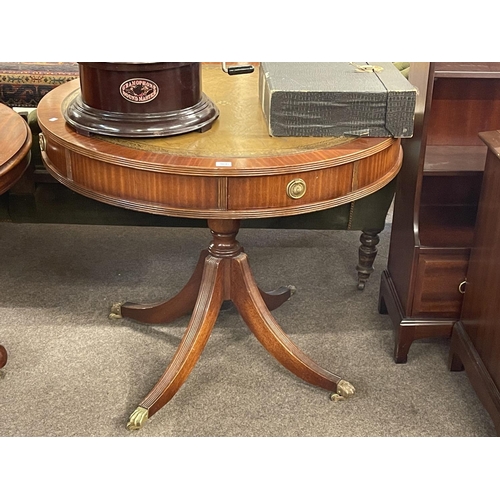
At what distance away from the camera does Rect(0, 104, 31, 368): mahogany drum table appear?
3.42 ft

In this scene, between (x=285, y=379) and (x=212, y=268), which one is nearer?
(x=212, y=268)

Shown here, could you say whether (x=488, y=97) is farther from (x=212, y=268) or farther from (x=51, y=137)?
(x=51, y=137)

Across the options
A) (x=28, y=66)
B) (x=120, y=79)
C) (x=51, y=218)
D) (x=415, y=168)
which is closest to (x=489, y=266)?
(x=415, y=168)

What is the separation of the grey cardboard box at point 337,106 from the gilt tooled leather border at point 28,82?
1040 millimetres

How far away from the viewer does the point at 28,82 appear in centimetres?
190

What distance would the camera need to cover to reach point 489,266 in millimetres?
1239

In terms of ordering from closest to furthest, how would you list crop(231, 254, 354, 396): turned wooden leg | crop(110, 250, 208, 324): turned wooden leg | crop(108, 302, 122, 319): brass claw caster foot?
crop(231, 254, 354, 396): turned wooden leg, crop(110, 250, 208, 324): turned wooden leg, crop(108, 302, 122, 319): brass claw caster foot

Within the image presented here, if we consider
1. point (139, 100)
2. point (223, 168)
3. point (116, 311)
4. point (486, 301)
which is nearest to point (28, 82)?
point (116, 311)

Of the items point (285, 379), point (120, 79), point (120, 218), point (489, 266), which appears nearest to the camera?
point (120, 79)

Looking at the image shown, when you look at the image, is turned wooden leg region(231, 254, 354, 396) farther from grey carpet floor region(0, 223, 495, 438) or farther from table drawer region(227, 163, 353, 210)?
table drawer region(227, 163, 353, 210)

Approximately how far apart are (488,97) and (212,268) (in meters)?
0.72

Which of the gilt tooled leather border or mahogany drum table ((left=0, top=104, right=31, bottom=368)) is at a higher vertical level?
mahogany drum table ((left=0, top=104, right=31, bottom=368))

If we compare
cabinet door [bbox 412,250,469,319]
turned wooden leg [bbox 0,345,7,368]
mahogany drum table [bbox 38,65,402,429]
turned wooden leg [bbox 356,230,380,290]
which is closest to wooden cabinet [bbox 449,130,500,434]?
cabinet door [bbox 412,250,469,319]

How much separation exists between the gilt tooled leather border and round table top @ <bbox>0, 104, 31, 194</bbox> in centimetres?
66
